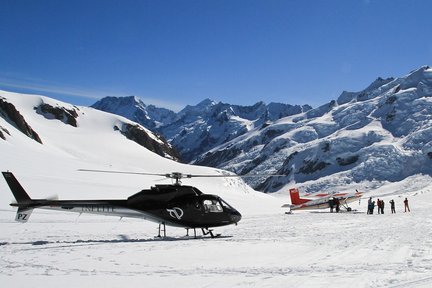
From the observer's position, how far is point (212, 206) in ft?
60.8

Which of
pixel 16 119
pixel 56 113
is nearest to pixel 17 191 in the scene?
pixel 16 119

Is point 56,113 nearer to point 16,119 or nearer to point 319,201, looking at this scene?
point 16,119

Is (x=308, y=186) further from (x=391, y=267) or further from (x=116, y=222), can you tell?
(x=391, y=267)

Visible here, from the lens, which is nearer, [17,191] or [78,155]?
[17,191]

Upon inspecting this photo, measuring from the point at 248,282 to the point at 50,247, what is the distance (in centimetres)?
871

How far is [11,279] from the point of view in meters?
9.32

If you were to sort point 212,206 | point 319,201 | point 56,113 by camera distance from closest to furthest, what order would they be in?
point 212,206 → point 319,201 → point 56,113

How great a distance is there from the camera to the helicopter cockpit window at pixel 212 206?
60.5 ft

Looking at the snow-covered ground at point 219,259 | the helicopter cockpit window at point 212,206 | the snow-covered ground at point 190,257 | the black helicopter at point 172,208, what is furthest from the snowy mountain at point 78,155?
the snow-covered ground at point 219,259

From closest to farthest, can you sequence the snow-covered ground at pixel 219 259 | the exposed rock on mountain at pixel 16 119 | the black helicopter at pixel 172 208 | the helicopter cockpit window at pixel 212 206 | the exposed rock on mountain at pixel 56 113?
1. the snow-covered ground at pixel 219 259
2. the black helicopter at pixel 172 208
3. the helicopter cockpit window at pixel 212 206
4. the exposed rock on mountain at pixel 16 119
5. the exposed rock on mountain at pixel 56 113

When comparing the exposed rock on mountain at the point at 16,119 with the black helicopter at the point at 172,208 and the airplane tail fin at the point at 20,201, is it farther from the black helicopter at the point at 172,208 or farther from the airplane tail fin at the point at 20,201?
the black helicopter at the point at 172,208

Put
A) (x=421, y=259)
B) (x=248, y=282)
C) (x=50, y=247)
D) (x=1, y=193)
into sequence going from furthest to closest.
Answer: (x=1, y=193) < (x=50, y=247) < (x=421, y=259) < (x=248, y=282)

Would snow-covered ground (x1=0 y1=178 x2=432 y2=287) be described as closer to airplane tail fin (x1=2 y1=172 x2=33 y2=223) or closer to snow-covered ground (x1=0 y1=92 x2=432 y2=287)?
snow-covered ground (x1=0 y1=92 x2=432 y2=287)

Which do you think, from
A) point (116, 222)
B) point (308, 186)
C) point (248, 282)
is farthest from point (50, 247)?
point (308, 186)
